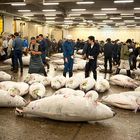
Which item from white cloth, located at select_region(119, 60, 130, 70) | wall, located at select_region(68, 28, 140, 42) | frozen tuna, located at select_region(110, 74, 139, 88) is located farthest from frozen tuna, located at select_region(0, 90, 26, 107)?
wall, located at select_region(68, 28, 140, 42)

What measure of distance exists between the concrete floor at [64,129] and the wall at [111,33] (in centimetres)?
3909

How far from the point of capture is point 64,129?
472 centimetres

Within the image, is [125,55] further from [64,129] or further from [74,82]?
[64,129]

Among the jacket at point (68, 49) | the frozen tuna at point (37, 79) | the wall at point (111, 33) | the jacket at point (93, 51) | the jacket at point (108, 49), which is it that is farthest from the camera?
the wall at point (111, 33)

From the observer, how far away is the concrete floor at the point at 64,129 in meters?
4.42

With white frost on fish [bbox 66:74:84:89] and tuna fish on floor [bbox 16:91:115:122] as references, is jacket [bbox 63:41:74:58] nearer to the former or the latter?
white frost on fish [bbox 66:74:84:89]

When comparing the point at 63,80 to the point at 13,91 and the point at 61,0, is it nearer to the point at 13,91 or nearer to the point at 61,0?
the point at 13,91

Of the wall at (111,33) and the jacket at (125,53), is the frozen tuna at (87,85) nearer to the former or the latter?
the jacket at (125,53)

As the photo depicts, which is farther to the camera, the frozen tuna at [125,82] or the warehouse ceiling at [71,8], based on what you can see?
the warehouse ceiling at [71,8]

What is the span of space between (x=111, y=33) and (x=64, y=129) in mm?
40082

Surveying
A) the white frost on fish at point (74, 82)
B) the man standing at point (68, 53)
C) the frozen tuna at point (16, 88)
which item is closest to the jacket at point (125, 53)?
the man standing at point (68, 53)

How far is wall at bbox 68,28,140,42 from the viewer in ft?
142

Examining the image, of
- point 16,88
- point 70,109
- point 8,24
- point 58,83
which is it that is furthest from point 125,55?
point 8,24

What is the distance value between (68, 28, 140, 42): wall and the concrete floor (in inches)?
1539
